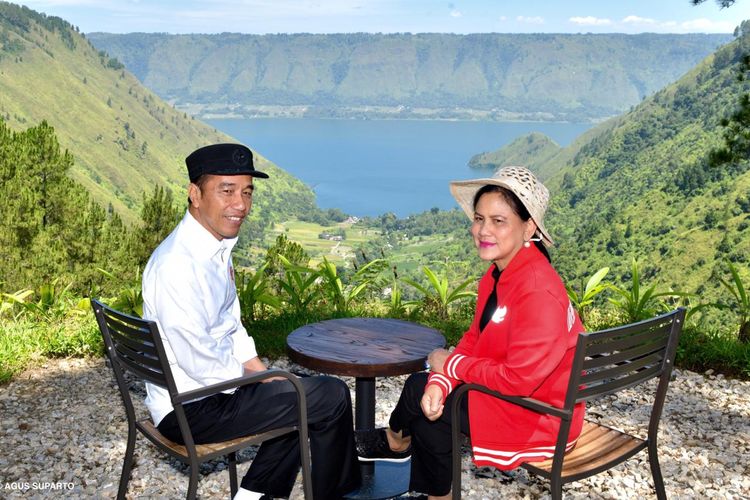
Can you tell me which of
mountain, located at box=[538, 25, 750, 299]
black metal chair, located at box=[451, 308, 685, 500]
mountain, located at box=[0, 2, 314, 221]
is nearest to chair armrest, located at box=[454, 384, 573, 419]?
black metal chair, located at box=[451, 308, 685, 500]

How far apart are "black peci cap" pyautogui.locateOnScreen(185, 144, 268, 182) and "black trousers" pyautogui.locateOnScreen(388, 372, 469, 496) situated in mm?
1070

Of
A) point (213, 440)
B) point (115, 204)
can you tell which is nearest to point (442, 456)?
point (213, 440)

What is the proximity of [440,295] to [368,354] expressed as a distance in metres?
3.62

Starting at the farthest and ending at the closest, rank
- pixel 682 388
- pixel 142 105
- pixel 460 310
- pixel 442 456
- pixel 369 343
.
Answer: pixel 142 105, pixel 460 310, pixel 682 388, pixel 369 343, pixel 442 456

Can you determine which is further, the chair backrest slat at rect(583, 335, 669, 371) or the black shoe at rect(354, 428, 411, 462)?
the black shoe at rect(354, 428, 411, 462)

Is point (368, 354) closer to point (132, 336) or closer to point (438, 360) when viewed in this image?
point (438, 360)

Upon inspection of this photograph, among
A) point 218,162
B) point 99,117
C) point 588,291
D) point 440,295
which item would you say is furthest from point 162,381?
point 99,117

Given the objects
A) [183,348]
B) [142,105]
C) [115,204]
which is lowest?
[115,204]

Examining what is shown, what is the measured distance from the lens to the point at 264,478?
2.87 m

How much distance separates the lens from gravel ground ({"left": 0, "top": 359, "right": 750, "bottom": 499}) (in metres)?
3.59

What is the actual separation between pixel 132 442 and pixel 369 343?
1075mm

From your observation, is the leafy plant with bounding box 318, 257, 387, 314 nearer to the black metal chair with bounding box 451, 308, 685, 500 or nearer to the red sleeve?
the black metal chair with bounding box 451, 308, 685, 500

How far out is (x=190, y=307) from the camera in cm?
254

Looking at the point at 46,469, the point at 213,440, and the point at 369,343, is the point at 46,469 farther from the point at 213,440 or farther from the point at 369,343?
the point at 369,343
